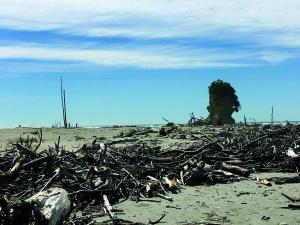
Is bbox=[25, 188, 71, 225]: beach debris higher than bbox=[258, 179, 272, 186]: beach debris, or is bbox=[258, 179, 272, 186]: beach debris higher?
bbox=[25, 188, 71, 225]: beach debris

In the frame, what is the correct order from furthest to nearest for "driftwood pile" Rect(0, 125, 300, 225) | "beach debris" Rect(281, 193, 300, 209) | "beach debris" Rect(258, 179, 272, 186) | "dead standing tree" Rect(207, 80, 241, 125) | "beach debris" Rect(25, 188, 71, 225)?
"dead standing tree" Rect(207, 80, 241, 125)
"beach debris" Rect(258, 179, 272, 186)
"beach debris" Rect(281, 193, 300, 209)
"driftwood pile" Rect(0, 125, 300, 225)
"beach debris" Rect(25, 188, 71, 225)

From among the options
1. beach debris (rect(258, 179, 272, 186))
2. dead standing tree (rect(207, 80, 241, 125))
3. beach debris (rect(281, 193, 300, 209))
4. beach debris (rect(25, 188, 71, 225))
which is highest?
dead standing tree (rect(207, 80, 241, 125))

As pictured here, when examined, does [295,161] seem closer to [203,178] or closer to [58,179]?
[203,178]

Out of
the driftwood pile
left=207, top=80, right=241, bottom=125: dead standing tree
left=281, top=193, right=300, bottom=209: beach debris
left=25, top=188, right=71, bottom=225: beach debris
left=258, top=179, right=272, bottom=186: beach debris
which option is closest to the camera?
left=25, top=188, right=71, bottom=225: beach debris

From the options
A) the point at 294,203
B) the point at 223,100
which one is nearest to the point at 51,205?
the point at 294,203

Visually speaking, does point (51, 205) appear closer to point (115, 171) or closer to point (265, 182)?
point (115, 171)

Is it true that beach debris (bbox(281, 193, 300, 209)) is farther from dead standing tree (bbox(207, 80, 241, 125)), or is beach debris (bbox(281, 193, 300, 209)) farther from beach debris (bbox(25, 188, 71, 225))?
dead standing tree (bbox(207, 80, 241, 125))

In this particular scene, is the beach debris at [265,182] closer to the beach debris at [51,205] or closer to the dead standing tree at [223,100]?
the beach debris at [51,205]

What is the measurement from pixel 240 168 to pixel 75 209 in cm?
369

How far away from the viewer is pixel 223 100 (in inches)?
1421

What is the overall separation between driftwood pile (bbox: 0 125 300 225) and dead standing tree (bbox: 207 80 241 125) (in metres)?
23.8

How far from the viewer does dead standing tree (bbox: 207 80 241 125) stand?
36094 mm

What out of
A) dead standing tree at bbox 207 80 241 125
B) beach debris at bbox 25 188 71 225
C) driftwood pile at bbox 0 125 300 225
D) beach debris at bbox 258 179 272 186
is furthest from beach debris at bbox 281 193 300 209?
dead standing tree at bbox 207 80 241 125

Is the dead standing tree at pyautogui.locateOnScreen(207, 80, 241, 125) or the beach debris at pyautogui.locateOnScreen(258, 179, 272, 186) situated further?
the dead standing tree at pyautogui.locateOnScreen(207, 80, 241, 125)
